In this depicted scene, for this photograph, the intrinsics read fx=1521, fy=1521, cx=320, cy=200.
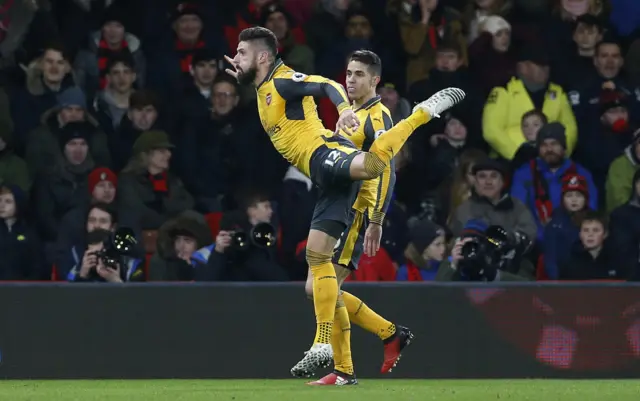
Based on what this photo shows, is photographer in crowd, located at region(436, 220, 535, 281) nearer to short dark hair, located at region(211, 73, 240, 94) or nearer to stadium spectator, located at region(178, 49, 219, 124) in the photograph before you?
short dark hair, located at region(211, 73, 240, 94)

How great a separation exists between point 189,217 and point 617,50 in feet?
14.5

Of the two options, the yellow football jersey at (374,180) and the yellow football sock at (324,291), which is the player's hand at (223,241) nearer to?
the yellow football jersey at (374,180)

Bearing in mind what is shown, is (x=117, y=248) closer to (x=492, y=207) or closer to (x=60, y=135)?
(x=60, y=135)

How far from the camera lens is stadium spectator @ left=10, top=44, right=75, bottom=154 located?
46.2 feet

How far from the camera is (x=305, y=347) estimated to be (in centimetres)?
1184

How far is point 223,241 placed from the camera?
40.9 ft

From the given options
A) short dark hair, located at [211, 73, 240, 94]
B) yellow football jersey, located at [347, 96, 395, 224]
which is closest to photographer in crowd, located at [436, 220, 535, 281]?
yellow football jersey, located at [347, 96, 395, 224]

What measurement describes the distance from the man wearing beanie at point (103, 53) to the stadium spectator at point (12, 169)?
1010 mm

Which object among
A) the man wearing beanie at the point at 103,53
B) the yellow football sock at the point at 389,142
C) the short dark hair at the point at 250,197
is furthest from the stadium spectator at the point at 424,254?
the yellow football sock at the point at 389,142

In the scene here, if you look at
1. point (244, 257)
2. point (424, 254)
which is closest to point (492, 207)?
point (424, 254)

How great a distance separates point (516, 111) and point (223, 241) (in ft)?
10.9

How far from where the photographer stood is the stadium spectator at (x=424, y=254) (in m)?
13.0

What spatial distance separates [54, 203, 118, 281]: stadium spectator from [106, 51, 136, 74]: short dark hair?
1.80 m

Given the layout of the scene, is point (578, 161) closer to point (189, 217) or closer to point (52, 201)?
point (189, 217)
